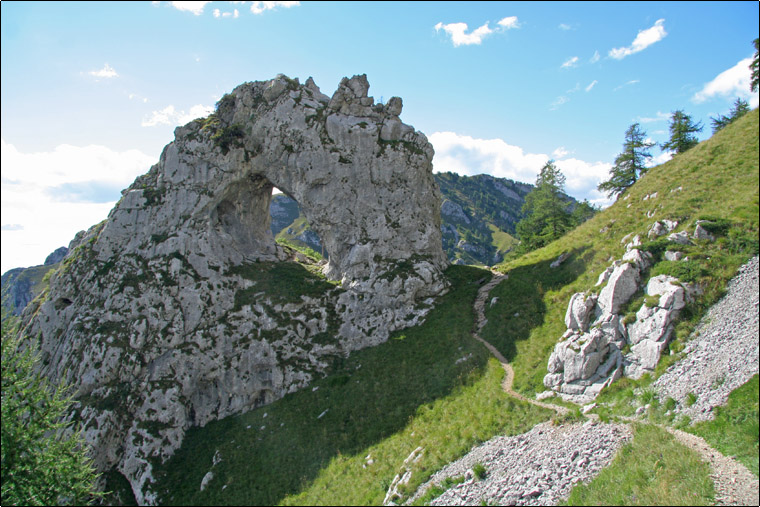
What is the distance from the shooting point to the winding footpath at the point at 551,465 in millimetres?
11258

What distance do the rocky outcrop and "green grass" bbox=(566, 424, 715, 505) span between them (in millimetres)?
4500

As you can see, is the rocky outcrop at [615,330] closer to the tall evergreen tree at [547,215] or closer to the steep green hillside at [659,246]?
the steep green hillside at [659,246]

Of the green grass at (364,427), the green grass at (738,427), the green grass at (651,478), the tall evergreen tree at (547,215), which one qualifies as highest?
the tall evergreen tree at (547,215)

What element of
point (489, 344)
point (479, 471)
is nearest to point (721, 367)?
point (479, 471)

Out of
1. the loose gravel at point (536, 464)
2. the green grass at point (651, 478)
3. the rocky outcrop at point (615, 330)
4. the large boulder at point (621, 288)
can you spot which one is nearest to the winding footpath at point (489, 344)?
the rocky outcrop at point (615, 330)

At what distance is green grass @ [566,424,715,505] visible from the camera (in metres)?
11.3

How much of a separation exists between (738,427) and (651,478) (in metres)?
3.40

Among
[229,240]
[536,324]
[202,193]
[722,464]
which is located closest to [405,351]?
[536,324]

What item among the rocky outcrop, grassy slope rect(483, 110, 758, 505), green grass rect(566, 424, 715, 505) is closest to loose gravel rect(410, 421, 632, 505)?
green grass rect(566, 424, 715, 505)

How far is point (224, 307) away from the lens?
3859cm

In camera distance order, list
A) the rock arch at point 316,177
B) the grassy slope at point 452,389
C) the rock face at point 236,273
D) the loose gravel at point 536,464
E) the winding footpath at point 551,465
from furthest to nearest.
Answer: the rock arch at point 316,177
the rock face at point 236,273
the grassy slope at point 452,389
the loose gravel at point 536,464
the winding footpath at point 551,465

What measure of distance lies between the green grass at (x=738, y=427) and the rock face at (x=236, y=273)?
23.9 m

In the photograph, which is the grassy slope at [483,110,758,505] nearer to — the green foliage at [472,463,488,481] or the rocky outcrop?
the rocky outcrop

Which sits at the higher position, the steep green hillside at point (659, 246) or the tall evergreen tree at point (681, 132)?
the tall evergreen tree at point (681, 132)
